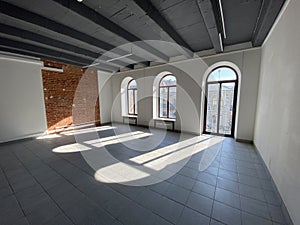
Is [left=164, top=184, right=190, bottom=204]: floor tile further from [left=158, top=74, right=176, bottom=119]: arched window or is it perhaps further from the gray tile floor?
[left=158, top=74, right=176, bottom=119]: arched window

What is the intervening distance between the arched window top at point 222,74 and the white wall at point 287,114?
2141mm

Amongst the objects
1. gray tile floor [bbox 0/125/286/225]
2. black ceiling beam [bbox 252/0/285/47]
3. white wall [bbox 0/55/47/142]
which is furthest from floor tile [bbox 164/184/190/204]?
white wall [bbox 0/55/47/142]

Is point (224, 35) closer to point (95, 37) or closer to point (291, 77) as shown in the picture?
point (291, 77)

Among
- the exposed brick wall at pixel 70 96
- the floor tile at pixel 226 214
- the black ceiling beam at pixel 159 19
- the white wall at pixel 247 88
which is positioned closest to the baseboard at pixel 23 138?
the exposed brick wall at pixel 70 96

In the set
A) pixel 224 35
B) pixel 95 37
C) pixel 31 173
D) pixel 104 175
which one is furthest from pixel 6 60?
pixel 224 35

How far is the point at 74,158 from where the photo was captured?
10.4 feet

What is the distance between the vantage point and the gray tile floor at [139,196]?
61.7 inches

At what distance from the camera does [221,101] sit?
15.8ft

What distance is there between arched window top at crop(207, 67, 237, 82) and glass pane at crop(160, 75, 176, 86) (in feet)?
4.79

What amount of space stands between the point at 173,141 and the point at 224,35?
339cm

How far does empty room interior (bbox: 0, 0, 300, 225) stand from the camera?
5.58 ft

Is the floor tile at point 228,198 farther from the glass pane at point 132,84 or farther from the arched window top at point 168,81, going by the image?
the glass pane at point 132,84

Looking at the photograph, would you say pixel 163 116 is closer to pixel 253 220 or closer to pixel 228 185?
pixel 228 185

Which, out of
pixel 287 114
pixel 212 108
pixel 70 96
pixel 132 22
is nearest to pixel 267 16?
pixel 287 114
